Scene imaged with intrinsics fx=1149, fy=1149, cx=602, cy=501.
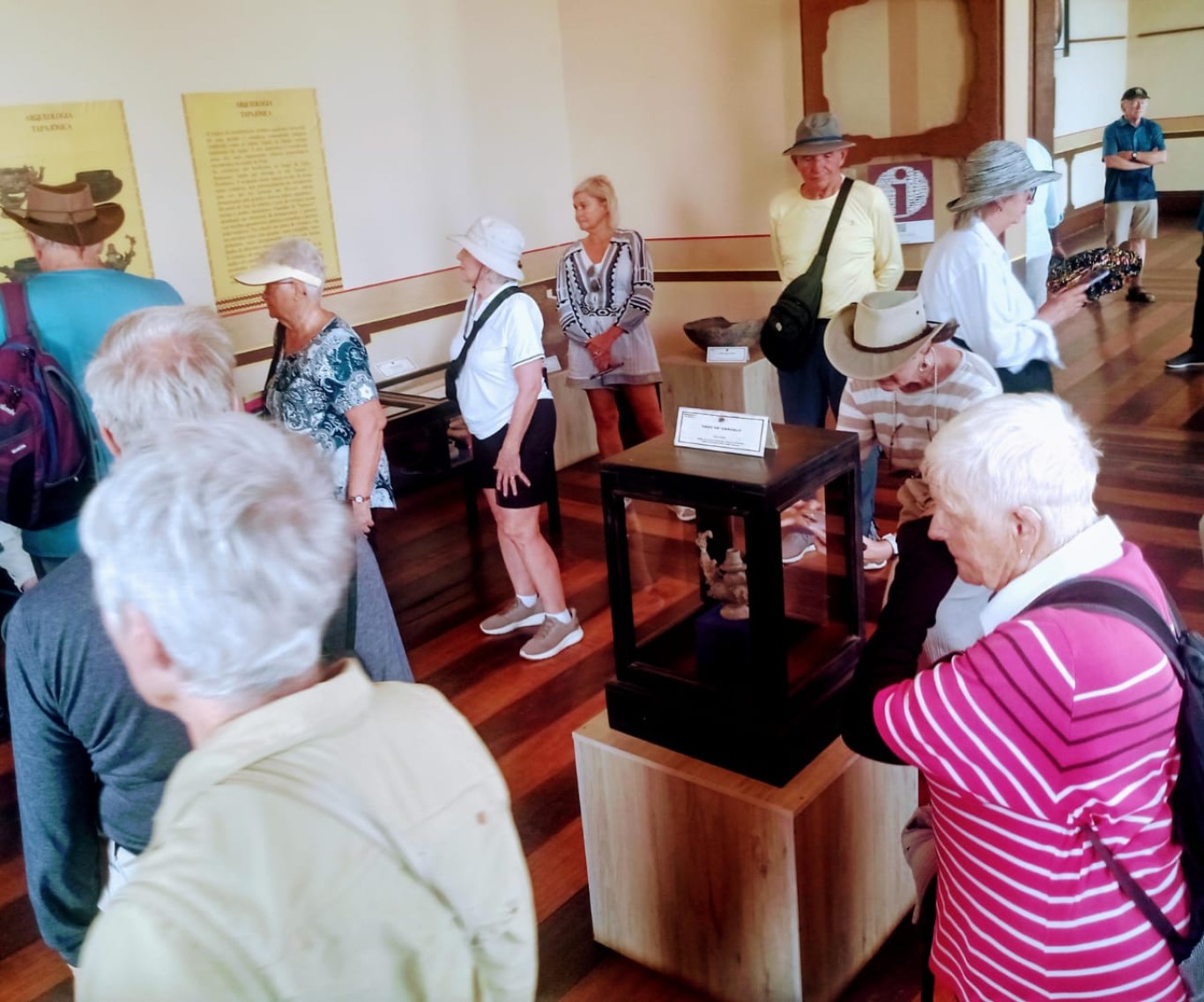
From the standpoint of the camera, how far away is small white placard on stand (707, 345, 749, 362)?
18.2 ft

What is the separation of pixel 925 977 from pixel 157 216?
408cm

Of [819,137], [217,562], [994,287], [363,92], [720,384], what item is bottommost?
[720,384]

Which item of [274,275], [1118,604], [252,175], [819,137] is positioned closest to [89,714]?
[1118,604]

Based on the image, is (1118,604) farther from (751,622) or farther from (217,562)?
(217,562)

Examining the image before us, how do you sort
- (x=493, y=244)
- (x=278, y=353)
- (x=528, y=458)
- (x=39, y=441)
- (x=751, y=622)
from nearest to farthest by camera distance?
1. (x=751, y=622)
2. (x=39, y=441)
3. (x=278, y=353)
4. (x=493, y=244)
5. (x=528, y=458)

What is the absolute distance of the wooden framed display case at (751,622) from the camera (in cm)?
189

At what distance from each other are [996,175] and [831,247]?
41.8 inches

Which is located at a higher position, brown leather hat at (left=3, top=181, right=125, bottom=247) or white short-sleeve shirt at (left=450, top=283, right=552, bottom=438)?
brown leather hat at (left=3, top=181, right=125, bottom=247)

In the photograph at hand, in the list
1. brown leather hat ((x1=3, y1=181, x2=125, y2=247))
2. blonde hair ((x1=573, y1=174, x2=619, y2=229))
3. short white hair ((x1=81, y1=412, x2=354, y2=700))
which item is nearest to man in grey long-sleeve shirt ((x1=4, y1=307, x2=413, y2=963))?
short white hair ((x1=81, y1=412, x2=354, y2=700))

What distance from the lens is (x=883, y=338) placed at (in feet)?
8.62

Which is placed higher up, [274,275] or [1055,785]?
[274,275]

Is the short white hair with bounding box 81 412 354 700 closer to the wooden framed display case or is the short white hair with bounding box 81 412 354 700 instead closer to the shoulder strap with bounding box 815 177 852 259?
the wooden framed display case

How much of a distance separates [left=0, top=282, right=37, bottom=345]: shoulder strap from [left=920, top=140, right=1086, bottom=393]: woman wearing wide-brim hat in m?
2.46

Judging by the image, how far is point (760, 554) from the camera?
187cm
